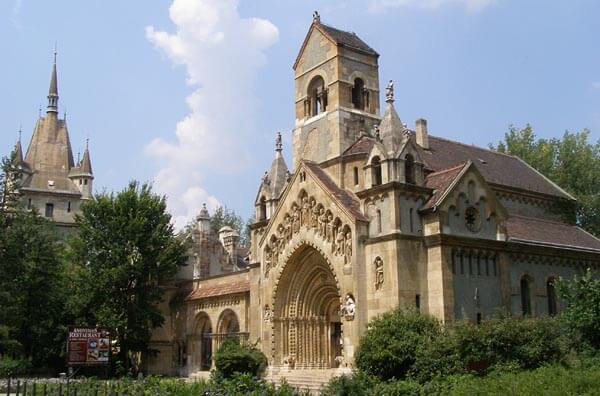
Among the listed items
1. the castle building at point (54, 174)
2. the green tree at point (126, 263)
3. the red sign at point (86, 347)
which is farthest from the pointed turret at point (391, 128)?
the castle building at point (54, 174)

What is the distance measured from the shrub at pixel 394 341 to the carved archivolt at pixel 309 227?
4.29 m

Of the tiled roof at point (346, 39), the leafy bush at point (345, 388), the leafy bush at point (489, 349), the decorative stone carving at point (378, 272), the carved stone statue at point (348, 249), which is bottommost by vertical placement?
the leafy bush at point (345, 388)

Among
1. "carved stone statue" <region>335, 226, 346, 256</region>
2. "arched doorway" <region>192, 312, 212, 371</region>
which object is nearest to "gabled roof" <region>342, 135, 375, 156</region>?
"carved stone statue" <region>335, 226, 346, 256</region>

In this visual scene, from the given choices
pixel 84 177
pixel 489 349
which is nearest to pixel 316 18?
pixel 489 349

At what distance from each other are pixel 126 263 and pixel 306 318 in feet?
46.9

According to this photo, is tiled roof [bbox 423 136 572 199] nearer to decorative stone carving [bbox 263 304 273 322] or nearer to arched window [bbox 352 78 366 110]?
arched window [bbox 352 78 366 110]

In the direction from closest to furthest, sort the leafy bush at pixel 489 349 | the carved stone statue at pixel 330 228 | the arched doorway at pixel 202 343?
the leafy bush at pixel 489 349, the carved stone statue at pixel 330 228, the arched doorway at pixel 202 343

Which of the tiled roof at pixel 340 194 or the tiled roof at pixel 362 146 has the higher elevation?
the tiled roof at pixel 362 146

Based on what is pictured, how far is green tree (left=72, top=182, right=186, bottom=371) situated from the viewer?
42.7 m

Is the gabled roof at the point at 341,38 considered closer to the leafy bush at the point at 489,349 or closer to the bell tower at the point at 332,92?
the bell tower at the point at 332,92

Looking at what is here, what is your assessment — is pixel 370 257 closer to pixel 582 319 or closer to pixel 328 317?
pixel 328 317

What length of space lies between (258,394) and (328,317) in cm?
1735

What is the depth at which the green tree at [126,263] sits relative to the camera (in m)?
42.7

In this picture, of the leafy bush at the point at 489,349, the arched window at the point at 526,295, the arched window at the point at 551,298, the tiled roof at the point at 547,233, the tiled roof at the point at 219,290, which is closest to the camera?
the leafy bush at the point at 489,349
